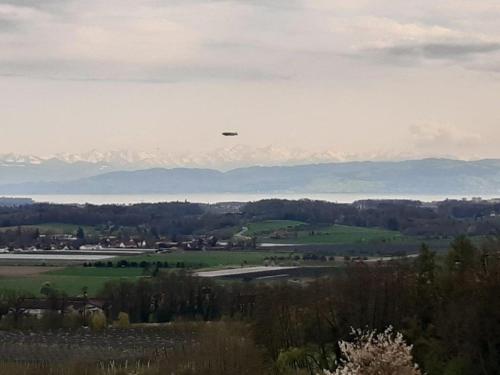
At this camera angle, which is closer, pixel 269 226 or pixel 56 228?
pixel 56 228

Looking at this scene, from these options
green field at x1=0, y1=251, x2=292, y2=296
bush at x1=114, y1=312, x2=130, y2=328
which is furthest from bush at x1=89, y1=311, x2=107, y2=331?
green field at x1=0, y1=251, x2=292, y2=296

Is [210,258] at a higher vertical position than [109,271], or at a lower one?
higher

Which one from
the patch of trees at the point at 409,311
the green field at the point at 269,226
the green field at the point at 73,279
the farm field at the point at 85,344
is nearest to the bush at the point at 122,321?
the farm field at the point at 85,344

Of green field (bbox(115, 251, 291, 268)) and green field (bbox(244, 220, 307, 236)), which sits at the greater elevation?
green field (bbox(244, 220, 307, 236))

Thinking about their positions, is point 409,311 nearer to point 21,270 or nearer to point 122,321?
point 122,321

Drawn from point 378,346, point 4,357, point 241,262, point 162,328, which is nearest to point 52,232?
point 241,262

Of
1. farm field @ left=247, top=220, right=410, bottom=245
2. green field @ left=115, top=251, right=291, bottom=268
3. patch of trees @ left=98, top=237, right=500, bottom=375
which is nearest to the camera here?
patch of trees @ left=98, top=237, right=500, bottom=375

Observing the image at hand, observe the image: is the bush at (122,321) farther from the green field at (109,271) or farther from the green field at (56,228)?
the green field at (56,228)

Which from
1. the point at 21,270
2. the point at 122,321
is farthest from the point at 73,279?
the point at 122,321

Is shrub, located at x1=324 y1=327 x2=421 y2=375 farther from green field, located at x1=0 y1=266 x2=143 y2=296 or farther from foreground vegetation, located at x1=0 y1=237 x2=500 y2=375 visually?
green field, located at x1=0 y1=266 x2=143 y2=296

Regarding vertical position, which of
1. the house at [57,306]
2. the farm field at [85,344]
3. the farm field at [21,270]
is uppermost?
the farm field at [21,270]

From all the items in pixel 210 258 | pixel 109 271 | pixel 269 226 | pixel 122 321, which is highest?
pixel 269 226
